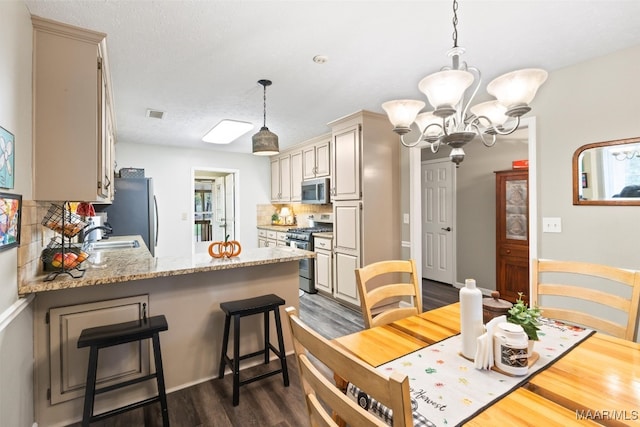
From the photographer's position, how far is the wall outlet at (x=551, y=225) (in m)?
2.44

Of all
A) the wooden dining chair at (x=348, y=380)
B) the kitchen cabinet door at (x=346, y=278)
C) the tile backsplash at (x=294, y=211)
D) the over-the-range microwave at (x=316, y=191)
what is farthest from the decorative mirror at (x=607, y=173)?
the tile backsplash at (x=294, y=211)

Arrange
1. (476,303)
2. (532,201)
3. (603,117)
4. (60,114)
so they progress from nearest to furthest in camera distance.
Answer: (476,303) → (60,114) → (603,117) → (532,201)

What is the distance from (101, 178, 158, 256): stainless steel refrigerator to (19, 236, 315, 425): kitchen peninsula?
1.56m

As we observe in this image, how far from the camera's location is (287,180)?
5539 millimetres

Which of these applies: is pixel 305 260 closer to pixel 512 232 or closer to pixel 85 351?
pixel 512 232

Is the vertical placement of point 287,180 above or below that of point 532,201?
above

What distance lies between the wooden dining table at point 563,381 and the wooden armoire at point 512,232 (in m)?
2.64

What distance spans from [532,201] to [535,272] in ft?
3.61

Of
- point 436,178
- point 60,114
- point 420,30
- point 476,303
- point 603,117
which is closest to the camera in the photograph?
point 476,303

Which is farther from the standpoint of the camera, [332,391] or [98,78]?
[98,78]

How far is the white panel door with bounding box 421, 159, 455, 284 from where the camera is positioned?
4.74 metres

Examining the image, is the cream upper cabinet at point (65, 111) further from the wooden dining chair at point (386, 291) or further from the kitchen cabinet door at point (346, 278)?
the kitchen cabinet door at point (346, 278)

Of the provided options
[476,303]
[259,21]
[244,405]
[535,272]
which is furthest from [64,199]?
[535,272]

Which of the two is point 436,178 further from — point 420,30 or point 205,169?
point 205,169
